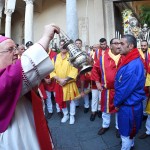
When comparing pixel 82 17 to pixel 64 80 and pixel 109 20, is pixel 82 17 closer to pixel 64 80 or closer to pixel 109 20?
pixel 109 20

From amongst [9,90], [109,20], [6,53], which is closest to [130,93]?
[6,53]

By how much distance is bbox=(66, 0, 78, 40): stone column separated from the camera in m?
8.48

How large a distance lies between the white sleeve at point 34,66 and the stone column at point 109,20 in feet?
39.1

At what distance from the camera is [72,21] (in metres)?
8.66

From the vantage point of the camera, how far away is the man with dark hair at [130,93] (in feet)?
11.1

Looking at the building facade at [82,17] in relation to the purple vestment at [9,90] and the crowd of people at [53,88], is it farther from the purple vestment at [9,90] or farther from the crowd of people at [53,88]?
the purple vestment at [9,90]

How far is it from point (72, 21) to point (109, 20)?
5113mm

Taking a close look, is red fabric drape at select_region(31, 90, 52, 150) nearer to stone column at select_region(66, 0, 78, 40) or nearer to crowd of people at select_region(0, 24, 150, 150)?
crowd of people at select_region(0, 24, 150, 150)

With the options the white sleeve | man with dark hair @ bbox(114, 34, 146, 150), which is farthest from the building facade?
the white sleeve

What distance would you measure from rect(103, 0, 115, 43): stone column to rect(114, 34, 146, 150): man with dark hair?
32.1 feet

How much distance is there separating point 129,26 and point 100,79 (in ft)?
13.0

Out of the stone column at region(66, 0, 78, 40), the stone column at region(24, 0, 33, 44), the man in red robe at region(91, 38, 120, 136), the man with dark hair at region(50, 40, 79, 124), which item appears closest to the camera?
the man in red robe at region(91, 38, 120, 136)

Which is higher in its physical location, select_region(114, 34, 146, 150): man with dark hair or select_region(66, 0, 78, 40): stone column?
select_region(66, 0, 78, 40): stone column

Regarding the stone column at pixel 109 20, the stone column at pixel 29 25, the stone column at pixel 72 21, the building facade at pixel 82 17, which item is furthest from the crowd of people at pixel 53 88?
the stone column at pixel 29 25
